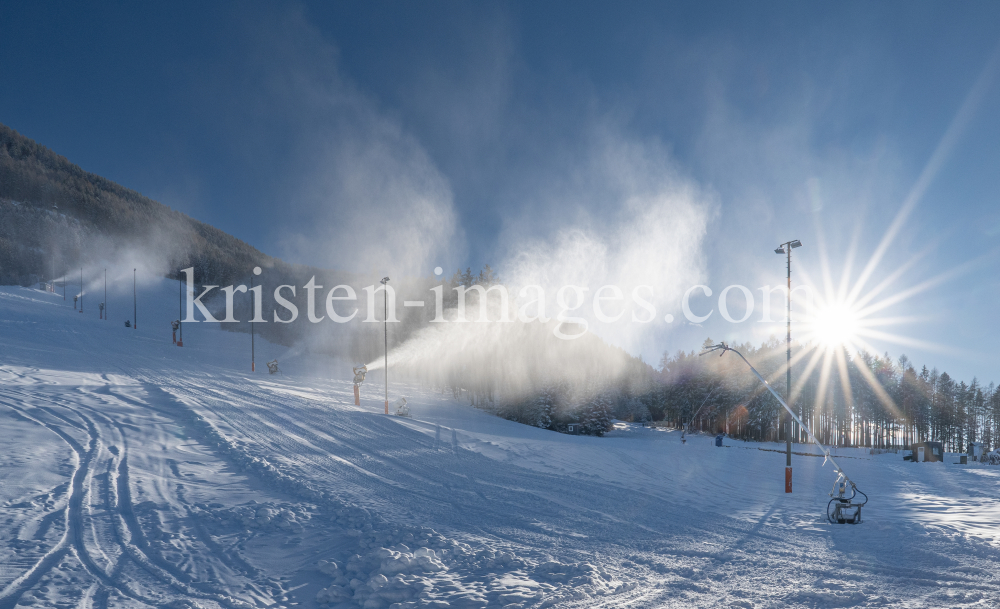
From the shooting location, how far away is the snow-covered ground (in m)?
5.76

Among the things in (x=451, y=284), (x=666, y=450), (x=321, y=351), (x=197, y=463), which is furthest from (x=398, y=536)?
(x=321, y=351)

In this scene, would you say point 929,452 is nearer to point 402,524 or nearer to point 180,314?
point 402,524

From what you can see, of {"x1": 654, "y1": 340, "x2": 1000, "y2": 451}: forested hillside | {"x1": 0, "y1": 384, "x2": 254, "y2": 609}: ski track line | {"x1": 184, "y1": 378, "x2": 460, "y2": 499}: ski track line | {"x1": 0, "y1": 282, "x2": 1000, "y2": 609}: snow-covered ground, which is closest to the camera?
{"x1": 0, "y1": 384, "x2": 254, "y2": 609}: ski track line

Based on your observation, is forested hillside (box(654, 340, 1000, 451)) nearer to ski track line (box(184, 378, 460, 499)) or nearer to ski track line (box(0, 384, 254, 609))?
ski track line (box(184, 378, 460, 499))

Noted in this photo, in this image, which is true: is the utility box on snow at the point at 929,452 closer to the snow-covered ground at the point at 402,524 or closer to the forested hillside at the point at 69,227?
the snow-covered ground at the point at 402,524

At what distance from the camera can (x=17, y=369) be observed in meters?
21.4

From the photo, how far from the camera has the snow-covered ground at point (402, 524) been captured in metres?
5.76

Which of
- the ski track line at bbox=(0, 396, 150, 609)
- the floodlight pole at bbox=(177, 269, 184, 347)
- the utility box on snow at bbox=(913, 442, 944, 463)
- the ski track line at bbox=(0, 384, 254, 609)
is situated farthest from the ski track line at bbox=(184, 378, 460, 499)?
the utility box on snow at bbox=(913, 442, 944, 463)

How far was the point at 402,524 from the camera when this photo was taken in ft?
27.0

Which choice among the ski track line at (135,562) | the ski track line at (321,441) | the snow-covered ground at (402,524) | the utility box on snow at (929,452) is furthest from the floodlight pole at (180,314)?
the utility box on snow at (929,452)

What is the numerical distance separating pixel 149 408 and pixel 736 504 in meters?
20.2

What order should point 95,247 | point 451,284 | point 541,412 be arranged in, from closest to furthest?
point 541,412 < point 451,284 < point 95,247

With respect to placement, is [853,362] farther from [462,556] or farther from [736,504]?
[462,556]

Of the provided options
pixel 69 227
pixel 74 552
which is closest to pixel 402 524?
pixel 74 552
